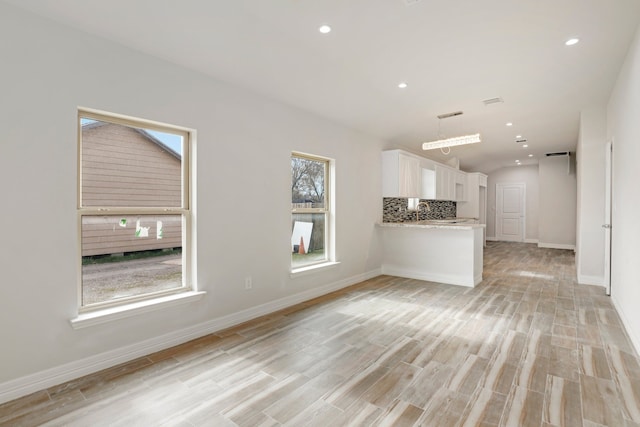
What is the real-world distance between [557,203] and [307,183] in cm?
891

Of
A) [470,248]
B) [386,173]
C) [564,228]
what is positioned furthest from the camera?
[564,228]

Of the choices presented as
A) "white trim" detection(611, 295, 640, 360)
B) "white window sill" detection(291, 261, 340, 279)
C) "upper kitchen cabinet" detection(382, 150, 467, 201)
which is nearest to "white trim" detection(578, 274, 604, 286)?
"white trim" detection(611, 295, 640, 360)

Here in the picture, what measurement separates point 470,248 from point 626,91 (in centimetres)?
261

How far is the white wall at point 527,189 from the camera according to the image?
35.8ft

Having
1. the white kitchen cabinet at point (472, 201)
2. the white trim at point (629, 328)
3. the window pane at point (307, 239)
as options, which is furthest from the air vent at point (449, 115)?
the white kitchen cabinet at point (472, 201)

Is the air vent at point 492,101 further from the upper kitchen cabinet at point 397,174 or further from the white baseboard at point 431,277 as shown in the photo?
the white baseboard at point 431,277

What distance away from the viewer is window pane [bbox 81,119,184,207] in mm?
2578

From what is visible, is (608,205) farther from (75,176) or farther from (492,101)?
(75,176)

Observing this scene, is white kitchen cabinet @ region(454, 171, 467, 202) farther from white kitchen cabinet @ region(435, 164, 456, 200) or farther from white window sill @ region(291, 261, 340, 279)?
white window sill @ region(291, 261, 340, 279)

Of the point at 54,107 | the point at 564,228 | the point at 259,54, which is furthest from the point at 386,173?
the point at 564,228

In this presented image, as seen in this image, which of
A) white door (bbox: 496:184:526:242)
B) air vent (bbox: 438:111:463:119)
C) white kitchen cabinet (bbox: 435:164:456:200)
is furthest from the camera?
white door (bbox: 496:184:526:242)

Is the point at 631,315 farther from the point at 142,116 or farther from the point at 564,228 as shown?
the point at 564,228

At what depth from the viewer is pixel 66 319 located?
92.0 inches

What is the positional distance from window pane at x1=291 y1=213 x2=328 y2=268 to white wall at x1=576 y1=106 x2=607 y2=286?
4.08m
